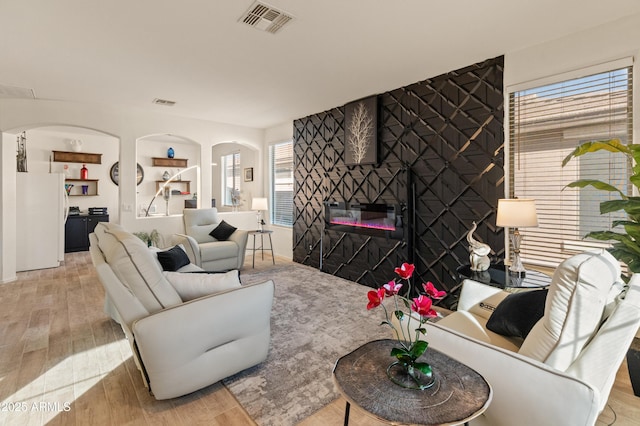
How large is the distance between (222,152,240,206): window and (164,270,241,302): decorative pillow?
609 centimetres

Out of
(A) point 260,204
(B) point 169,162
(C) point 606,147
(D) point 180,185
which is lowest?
(A) point 260,204

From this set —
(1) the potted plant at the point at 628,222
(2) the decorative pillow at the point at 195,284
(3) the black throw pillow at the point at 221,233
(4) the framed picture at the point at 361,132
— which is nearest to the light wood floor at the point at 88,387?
(1) the potted plant at the point at 628,222

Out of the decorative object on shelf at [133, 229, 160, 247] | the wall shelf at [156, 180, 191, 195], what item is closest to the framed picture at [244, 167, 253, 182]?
the wall shelf at [156, 180, 191, 195]

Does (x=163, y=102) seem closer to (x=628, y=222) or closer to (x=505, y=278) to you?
A: (x=505, y=278)

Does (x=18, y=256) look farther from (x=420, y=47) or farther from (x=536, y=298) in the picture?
(x=536, y=298)

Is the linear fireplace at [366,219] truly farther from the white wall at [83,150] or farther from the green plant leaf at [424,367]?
the white wall at [83,150]

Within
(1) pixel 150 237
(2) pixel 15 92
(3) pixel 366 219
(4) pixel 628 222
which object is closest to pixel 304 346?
(3) pixel 366 219

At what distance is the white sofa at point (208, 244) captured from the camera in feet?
15.5

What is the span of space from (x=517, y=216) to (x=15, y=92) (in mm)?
6217

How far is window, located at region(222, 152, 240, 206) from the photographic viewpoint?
27.6 ft

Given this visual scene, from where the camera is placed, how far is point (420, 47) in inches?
118

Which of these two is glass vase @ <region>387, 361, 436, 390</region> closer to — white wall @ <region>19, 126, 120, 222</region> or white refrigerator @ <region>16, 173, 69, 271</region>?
white refrigerator @ <region>16, 173, 69, 271</region>

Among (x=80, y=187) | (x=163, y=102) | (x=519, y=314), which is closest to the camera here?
(x=519, y=314)

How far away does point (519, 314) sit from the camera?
67.9 inches
